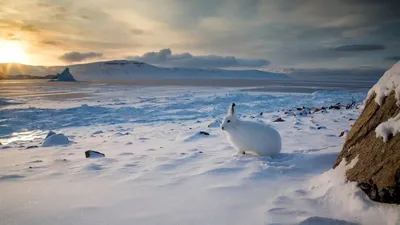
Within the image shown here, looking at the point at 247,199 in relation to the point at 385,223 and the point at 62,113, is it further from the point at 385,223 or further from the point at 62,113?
the point at 62,113

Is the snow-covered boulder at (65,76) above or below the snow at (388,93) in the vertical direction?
above

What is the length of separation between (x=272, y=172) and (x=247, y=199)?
0.96 metres

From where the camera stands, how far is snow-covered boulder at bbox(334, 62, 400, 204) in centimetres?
227

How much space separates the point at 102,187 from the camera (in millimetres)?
3330

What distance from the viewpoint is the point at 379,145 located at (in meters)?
2.58

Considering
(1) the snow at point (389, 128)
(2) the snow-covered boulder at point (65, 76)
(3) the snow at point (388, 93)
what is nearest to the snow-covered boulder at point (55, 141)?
(3) the snow at point (388, 93)

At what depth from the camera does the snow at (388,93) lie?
250 cm

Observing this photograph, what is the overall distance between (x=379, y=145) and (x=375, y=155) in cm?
10

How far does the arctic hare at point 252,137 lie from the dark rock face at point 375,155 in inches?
55.9

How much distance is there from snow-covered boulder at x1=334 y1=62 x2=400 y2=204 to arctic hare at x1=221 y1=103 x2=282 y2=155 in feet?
4.67

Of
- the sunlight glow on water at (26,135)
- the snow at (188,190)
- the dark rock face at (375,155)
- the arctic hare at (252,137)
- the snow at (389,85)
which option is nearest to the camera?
the dark rock face at (375,155)

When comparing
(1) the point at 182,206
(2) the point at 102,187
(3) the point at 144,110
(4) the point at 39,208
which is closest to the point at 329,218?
(1) the point at 182,206

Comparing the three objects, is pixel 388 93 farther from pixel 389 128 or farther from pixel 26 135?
pixel 26 135

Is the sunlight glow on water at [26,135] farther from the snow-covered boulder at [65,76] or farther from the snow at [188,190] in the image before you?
the snow-covered boulder at [65,76]
